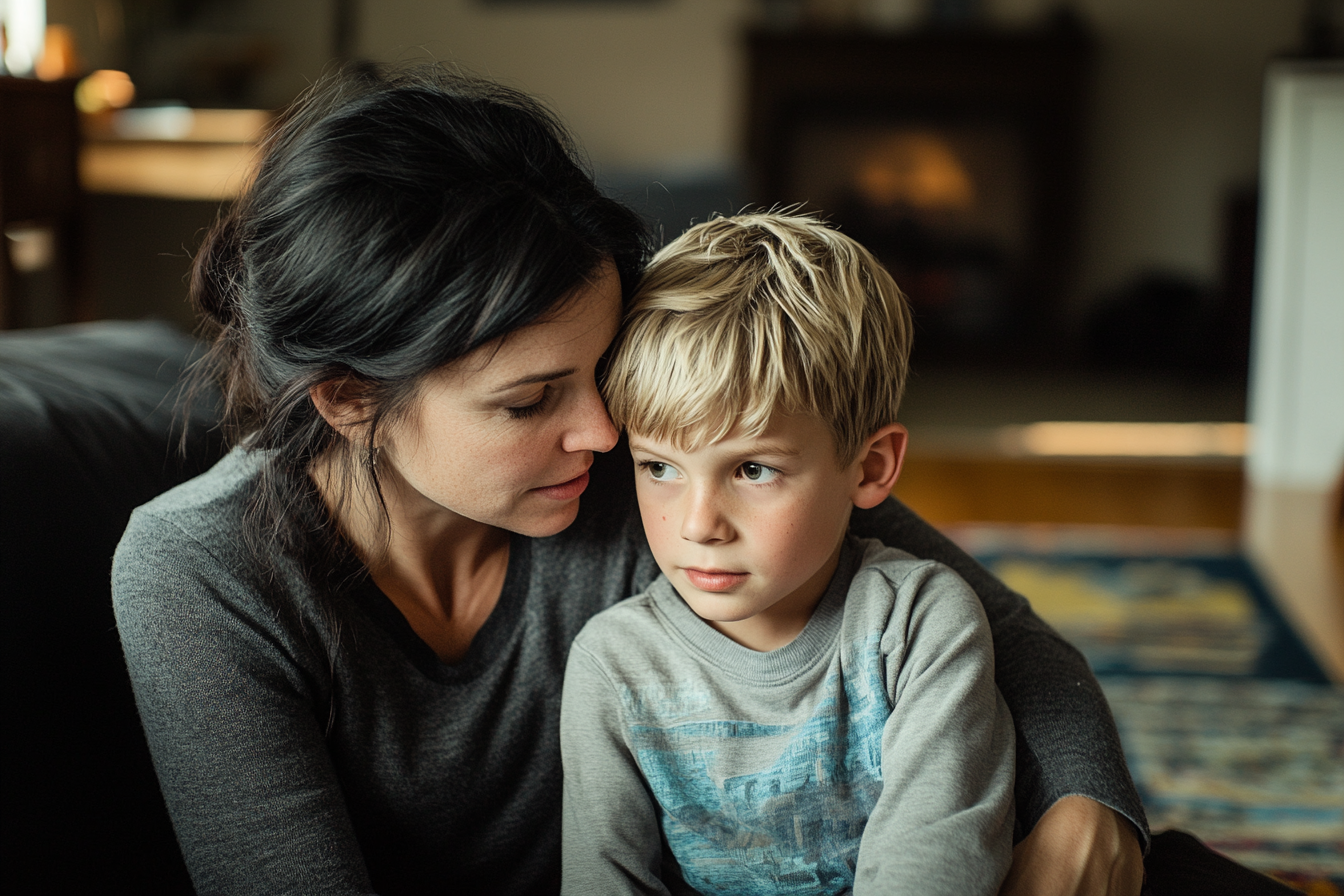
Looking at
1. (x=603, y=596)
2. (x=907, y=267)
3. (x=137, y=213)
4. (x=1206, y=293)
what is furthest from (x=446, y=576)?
(x=1206, y=293)

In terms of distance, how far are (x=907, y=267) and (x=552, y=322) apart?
478 cm

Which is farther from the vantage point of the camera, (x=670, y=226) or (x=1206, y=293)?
(x=1206, y=293)

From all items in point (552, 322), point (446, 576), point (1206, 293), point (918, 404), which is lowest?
point (918, 404)

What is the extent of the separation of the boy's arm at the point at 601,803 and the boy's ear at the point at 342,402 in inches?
10.1

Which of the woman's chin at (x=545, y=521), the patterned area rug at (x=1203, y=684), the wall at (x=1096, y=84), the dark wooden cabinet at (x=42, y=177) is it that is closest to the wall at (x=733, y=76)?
the wall at (x=1096, y=84)

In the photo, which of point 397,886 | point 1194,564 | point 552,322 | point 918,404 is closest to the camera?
point 552,322

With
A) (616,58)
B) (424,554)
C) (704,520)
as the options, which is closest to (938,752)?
(704,520)

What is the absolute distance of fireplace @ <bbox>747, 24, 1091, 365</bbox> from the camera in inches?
206

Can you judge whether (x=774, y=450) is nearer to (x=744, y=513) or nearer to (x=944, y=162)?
(x=744, y=513)

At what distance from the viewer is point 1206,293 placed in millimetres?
5352

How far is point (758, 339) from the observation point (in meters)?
0.87

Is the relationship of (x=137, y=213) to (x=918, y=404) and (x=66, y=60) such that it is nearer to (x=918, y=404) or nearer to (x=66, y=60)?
(x=66, y=60)

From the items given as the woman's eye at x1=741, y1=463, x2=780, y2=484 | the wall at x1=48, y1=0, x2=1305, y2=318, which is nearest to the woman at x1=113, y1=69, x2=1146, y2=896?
the woman's eye at x1=741, y1=463, x2=780, y2=484

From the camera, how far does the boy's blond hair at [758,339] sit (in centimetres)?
87
